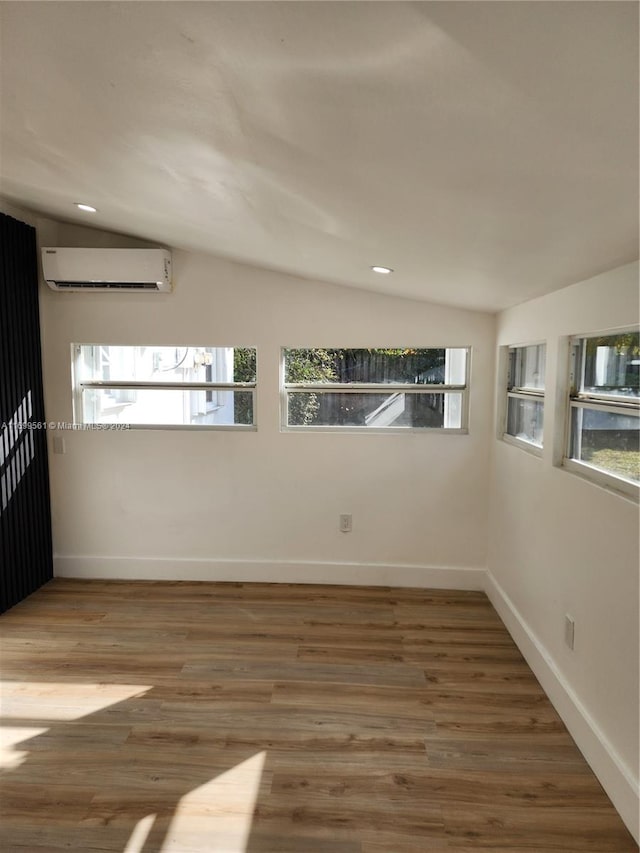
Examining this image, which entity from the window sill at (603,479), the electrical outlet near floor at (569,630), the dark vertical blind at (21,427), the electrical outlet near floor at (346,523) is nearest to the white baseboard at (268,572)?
the electrical outlet near floor at (346,523)

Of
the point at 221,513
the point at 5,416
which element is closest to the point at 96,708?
the point at 221,513

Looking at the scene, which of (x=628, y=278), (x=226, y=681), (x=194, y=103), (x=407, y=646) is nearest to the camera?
(x=194, y=103)

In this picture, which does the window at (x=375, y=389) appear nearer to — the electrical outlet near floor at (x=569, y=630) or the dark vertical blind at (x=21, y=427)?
the electrical outlet near floor at (x=569, y=630)

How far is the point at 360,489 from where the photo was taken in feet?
12.2

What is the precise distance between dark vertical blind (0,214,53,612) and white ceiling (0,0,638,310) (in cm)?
132

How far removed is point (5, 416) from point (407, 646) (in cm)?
294

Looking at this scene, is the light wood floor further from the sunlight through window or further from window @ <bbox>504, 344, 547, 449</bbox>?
window @ <bbox>504, 344, 547, 449</bbox>

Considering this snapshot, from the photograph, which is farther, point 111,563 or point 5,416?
point 111,563

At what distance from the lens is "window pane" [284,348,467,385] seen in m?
3.66

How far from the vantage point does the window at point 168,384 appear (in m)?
3.74

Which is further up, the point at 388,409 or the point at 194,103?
the point at 194,103

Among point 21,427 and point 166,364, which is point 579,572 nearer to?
point 166,364

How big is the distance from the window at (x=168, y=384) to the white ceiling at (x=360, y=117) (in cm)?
153

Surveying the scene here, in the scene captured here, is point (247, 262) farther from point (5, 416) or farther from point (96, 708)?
point (96, 708)
